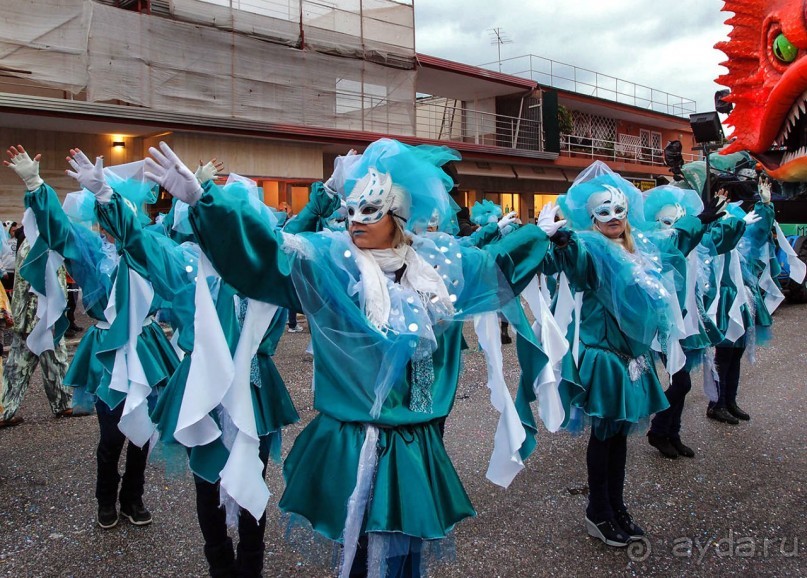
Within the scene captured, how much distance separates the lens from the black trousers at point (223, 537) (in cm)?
289

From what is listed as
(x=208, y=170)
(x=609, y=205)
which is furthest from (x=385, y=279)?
(x=609, y=205)

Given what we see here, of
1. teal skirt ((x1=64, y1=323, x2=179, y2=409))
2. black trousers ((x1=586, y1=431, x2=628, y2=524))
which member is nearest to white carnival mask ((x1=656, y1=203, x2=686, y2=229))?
black trousers ((x1=586, y1=431, x2=628, y2=524))

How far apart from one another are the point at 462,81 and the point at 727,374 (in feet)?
53.0

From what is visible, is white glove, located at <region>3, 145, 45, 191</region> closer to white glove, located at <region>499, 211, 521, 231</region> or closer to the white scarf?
the white scarf

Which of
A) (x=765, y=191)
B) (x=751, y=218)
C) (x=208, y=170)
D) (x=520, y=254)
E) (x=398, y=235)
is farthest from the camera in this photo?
(x=765, y=191)

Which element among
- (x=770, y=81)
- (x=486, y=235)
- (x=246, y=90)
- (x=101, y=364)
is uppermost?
(x=246, y=90)

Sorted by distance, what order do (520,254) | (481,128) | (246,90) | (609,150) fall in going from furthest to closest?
(609,150)
(481,128)
(246,90)
(520,254)

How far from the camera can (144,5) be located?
13.4 metres

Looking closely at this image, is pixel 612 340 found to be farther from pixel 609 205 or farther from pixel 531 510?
pixel 531 510

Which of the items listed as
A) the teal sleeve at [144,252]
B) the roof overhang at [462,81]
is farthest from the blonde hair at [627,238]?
the roof overhang at [462,81]

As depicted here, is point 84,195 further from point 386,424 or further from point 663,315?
point 663,315

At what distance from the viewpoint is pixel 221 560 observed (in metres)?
2.94

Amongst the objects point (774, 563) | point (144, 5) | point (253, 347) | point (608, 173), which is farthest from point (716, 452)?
point (144, 5)

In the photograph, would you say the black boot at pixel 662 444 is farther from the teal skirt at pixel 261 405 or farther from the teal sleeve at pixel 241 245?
the teal sleeve at pixel 241 245
